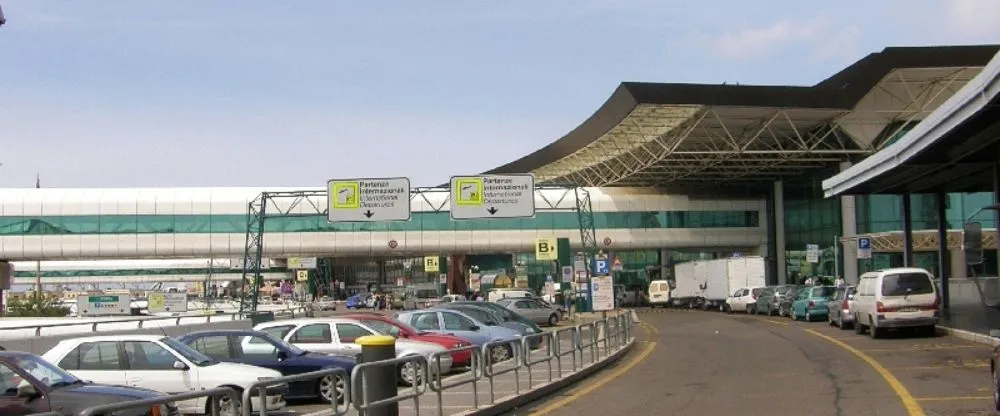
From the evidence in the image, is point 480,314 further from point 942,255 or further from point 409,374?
point 942,255

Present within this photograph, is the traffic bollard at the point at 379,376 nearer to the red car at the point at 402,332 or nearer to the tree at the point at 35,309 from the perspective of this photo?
the red car at the point at 402,332

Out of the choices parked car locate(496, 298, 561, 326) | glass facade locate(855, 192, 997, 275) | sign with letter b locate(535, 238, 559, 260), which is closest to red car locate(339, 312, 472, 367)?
parked car locate(496, 298, 561, 326)

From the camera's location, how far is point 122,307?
63.1m

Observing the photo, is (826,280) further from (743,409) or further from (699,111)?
(743,409)

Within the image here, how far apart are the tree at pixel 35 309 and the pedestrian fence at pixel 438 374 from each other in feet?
161

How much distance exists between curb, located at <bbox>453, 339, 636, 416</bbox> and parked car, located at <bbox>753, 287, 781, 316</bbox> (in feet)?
90.8

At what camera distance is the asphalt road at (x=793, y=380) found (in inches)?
553

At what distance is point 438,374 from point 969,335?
57.2 feet

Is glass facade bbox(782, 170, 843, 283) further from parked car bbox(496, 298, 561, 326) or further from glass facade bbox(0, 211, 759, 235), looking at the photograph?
parked car bbox(496, 298, 561, 326)

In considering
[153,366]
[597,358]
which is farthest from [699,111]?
[153,366]

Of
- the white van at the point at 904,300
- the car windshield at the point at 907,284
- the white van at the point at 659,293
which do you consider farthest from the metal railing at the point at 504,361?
the white van at the point at 659,293

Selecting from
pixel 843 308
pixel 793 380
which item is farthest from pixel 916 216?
pixel 793 380

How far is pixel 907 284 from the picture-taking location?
27.1m

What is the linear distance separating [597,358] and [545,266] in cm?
7414
